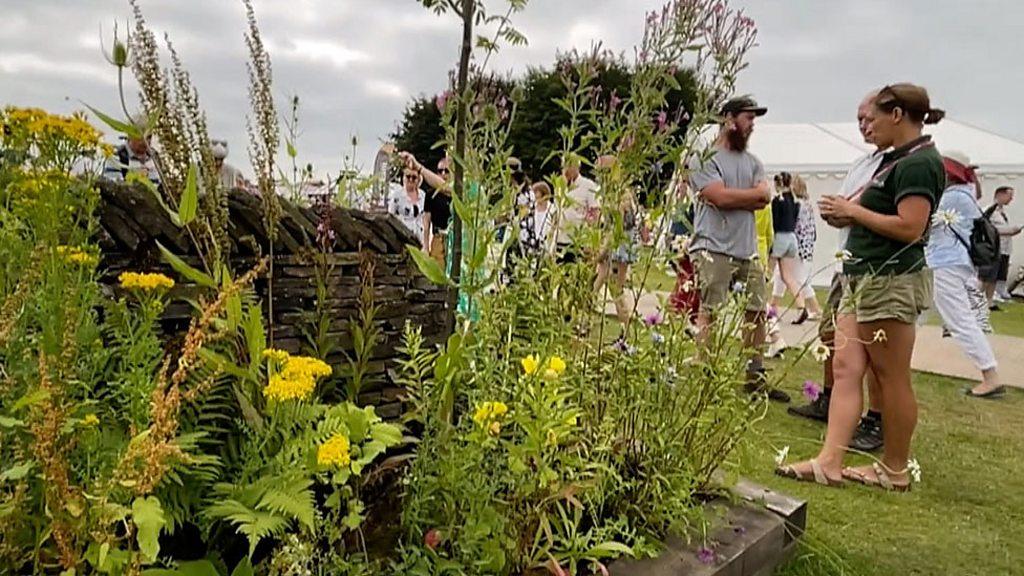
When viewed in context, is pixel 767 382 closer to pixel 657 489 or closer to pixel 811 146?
pixel 657 489

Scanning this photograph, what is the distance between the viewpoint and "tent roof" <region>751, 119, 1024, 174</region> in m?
14.4

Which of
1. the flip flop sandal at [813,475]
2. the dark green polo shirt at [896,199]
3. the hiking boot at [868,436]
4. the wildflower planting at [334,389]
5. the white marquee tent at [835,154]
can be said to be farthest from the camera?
the white marquee tent at [835,154]

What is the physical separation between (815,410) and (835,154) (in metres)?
11.8

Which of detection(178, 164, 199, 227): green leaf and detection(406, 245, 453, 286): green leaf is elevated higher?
detection(178, 164, 199, 227): green leaf

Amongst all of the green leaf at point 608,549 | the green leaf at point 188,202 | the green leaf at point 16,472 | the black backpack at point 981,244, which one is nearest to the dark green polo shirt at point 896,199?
the green leaf at point 608,549

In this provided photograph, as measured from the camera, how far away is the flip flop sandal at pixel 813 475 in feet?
10.9

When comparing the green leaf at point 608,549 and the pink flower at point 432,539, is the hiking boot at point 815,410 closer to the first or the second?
the green leaf at point 608,549

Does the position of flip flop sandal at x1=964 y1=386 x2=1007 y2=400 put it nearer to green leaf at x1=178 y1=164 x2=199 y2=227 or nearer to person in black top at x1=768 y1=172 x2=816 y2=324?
person in black top at x1=768 y1=172 x2=816 y2=324

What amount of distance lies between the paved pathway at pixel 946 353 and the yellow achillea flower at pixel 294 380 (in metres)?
3.84

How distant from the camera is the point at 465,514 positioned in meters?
1.75

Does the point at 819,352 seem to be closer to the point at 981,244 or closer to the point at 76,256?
the point at 76,256

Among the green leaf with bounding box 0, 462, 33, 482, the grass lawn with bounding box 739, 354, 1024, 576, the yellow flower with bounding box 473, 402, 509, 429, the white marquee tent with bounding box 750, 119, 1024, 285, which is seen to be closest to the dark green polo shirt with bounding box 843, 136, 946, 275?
the grass lawn with bounding box 739, 354, 1024, 576

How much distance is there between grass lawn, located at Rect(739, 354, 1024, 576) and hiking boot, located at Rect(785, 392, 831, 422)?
2.3 inches

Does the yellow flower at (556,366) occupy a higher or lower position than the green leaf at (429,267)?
lower
